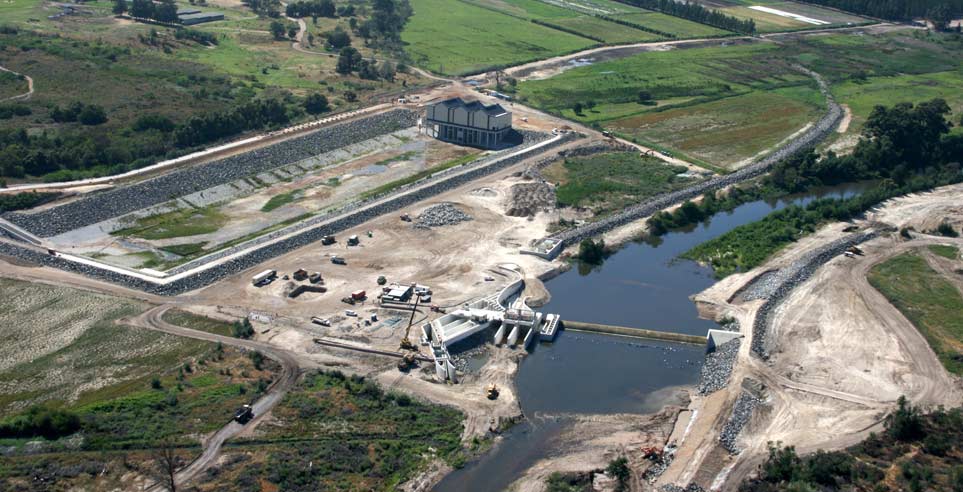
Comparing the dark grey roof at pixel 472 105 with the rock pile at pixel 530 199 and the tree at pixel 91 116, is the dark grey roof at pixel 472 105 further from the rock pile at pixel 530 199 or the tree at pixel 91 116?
the tree at pixel 91 116

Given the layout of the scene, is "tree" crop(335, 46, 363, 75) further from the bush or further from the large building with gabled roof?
the bush

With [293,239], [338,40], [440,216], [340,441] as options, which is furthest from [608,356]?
[338,40]

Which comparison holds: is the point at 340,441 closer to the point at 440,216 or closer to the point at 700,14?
the point at 440,216

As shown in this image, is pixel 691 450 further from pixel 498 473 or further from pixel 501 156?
pixel 501 156

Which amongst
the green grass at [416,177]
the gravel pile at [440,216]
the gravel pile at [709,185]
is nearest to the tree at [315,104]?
the green grass at [416,177]

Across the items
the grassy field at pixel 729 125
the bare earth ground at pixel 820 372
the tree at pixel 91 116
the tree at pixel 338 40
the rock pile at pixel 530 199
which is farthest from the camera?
the tree at pixel 338 40

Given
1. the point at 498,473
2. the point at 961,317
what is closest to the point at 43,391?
the point at 498,473
